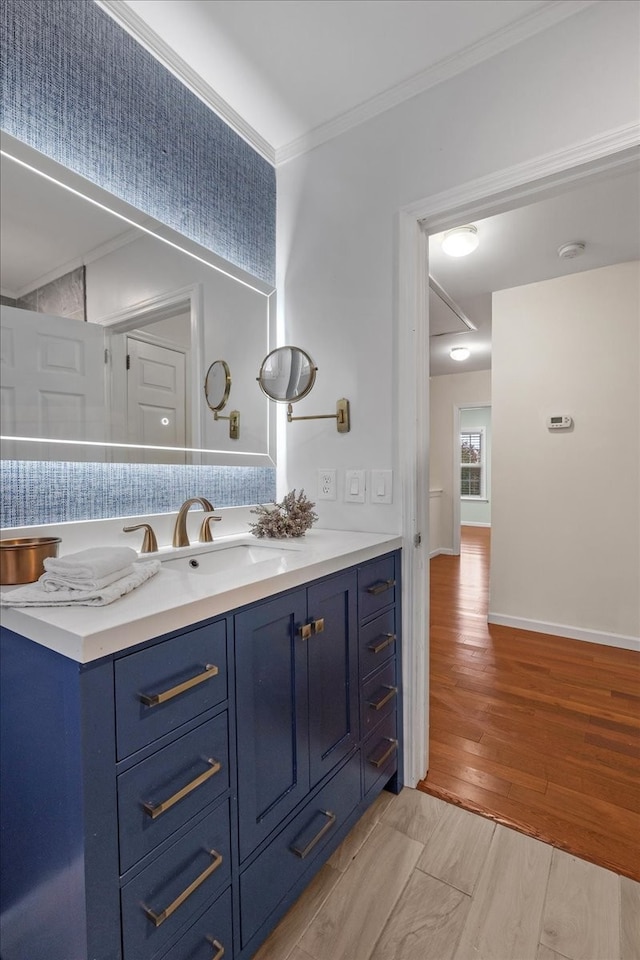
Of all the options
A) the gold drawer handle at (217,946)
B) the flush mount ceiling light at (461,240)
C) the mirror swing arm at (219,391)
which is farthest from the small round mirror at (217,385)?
the flush mount ceiling light at (461,240)

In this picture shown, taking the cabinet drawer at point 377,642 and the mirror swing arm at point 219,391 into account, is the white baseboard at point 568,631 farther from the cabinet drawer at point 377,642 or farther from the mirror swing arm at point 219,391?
the mirror swing arm at point 219,391

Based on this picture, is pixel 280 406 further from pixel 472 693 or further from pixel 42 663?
pixel 472 693

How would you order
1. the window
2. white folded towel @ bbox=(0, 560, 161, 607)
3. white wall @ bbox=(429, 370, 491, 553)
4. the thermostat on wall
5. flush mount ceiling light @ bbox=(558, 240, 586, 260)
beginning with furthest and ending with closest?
1. the window
2. white wall @ bbox=(429, 370, 491, 553)
3. the thermostat on wall
4. flush mount ceiling light @ bbox=(558, 240, 586, 260)
5. white folded towel @ bbox=(0, 560, 161, 607)

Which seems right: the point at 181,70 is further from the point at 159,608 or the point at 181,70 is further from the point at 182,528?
the point at 159,608

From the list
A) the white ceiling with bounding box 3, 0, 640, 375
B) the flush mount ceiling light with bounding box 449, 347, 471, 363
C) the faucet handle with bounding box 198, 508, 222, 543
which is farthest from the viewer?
the flush mount ceiling light with bounding box 449, 347, 471, 363

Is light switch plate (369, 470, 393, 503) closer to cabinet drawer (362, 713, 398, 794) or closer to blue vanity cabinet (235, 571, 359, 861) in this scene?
blue vanity cabinet (235, 571, 359, 861)

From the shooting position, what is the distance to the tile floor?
1.14 meters

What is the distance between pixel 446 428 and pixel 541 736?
467 cm

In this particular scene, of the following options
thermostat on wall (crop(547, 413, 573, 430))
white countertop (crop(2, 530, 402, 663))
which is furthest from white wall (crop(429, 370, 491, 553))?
white countertop (crop(2, 530, 402, 663))

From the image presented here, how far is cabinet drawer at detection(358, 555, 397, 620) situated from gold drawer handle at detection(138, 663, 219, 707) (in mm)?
636

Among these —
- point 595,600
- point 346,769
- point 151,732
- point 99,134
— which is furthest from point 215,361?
point 595,600

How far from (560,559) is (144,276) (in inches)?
124

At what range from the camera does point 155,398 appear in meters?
1.57

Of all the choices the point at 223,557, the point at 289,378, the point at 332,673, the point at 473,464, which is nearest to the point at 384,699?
the point at 332,673
